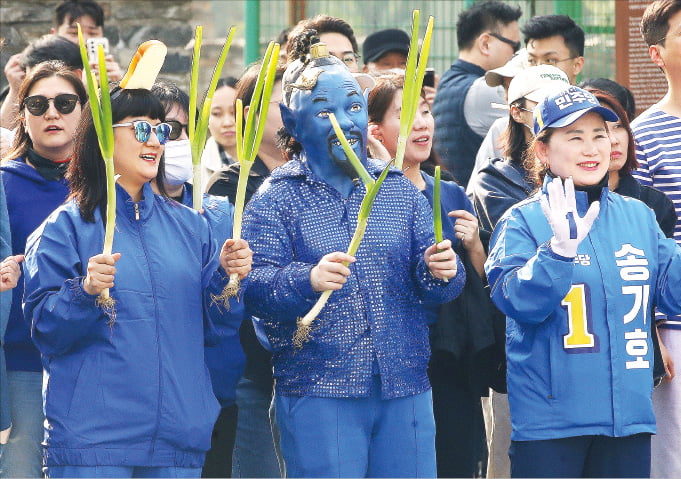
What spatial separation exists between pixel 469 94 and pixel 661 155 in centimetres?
133

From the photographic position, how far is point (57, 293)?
3488 mm

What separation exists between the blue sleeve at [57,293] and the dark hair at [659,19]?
2582 mm

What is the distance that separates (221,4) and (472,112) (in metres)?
8.12

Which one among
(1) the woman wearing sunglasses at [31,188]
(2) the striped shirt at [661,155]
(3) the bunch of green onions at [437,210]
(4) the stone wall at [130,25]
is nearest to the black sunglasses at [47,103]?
(1) the woman wearing sunglasses at [31,188]

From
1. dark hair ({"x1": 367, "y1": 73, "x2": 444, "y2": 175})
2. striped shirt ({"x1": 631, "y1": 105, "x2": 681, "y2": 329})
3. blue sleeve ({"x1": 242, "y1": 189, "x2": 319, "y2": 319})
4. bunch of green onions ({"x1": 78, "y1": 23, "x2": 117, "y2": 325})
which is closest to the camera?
bunch of green onions ({"x1": 78, "y1": 23, "x2": 117, "y2": 325})

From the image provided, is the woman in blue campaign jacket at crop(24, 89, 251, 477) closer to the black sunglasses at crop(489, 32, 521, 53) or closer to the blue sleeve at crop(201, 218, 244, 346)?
the blue sleeve at crop(201, 218, 244, 346)

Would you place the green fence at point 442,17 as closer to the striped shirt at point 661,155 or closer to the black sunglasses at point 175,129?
the striped shirt at point 661,155

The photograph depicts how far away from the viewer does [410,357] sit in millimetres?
3830

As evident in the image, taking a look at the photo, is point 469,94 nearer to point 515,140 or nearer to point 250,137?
point 515,140

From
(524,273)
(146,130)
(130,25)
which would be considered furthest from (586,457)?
(130,25)

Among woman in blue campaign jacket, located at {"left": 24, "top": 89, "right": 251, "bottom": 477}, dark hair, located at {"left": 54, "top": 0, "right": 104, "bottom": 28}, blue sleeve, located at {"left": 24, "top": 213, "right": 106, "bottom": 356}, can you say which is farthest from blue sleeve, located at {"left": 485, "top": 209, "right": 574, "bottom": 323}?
dark hair, located at {"left": 54, "top": 0, "right": 104, "bottom": 28}

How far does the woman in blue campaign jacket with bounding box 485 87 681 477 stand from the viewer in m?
3.76

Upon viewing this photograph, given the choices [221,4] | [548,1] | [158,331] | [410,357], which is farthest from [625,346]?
[221,4]

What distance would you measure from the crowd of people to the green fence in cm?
312
